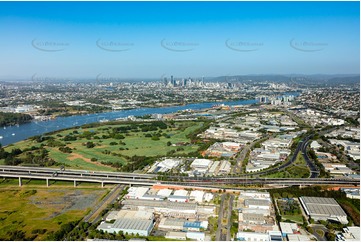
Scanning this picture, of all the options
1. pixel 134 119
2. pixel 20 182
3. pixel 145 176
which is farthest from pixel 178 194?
pixel 134 119

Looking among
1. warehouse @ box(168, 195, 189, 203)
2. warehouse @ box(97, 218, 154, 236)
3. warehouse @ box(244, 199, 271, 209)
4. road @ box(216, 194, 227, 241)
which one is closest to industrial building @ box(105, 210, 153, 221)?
warehouse @ box(97, 218, 154, 236)

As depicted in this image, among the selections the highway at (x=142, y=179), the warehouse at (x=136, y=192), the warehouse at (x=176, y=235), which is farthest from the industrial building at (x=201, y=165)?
Result: the warehouse at (x=176, y=235)

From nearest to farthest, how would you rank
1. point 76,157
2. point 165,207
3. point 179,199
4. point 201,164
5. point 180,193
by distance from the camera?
point 165,207 → point 179,199 → point 180,193 → point 201,164 → point 76,157

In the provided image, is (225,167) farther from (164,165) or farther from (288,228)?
(288,228)

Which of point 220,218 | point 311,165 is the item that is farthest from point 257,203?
point 311,165

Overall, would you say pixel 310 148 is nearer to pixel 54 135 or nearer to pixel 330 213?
pixel 330 213

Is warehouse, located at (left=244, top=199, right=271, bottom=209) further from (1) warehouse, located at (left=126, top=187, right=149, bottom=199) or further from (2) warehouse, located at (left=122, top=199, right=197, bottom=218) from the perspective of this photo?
(1) warehouse, located at (left=126, top=187, right=149, bottom=199)
